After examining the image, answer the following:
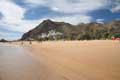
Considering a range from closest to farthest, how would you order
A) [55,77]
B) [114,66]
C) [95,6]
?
[55,77], [114,66], [95,6]

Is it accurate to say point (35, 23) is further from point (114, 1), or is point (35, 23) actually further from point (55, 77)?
point (55, 77)

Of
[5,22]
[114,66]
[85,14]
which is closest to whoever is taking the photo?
[114,66]

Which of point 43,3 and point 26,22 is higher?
point 43,3

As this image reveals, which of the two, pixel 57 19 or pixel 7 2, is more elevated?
pixel 7 2

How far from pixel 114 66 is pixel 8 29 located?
6.17 meters

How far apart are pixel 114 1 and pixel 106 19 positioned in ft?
2.28

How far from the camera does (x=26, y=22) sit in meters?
7.46

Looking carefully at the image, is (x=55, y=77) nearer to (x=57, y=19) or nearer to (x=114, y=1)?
(x=114, y=1)

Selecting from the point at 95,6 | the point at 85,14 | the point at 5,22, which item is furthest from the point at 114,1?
the point at 5,22

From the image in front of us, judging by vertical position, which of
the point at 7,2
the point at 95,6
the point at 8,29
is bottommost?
the point at 8,29

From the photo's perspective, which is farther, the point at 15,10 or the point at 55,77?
the point at 15,10

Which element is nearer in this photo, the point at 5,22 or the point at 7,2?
the point at 7,2

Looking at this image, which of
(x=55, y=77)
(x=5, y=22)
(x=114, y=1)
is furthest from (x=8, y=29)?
(x=55, y=77)

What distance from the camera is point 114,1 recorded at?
5.04 meters
